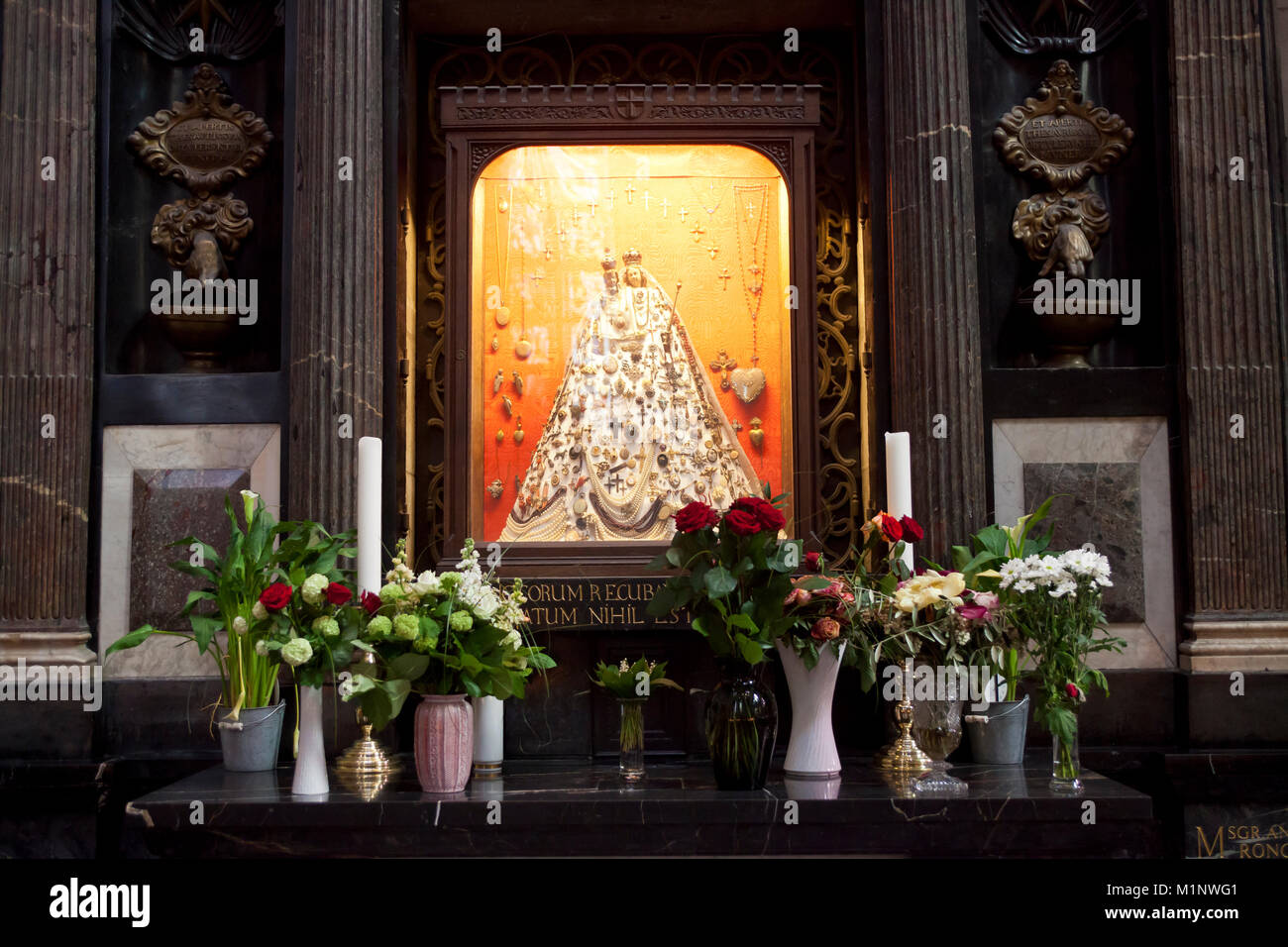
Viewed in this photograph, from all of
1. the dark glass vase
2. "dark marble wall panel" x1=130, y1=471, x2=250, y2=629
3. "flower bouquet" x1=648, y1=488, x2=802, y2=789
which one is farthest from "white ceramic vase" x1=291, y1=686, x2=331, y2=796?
"dark marble wall panel" x1=130, y1=471, x2=250, y2=629

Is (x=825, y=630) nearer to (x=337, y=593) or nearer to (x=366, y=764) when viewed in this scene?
(x=337, y=593)

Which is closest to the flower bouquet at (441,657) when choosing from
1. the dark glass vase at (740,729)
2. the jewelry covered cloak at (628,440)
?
the dark glass vase at (740,729)

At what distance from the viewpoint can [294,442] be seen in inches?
193

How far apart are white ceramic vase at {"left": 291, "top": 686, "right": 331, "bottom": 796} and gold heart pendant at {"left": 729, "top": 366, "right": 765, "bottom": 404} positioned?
7.73 feet

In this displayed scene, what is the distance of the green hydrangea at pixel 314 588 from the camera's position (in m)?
3.59

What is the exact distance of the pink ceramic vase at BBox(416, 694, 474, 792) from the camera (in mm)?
3623

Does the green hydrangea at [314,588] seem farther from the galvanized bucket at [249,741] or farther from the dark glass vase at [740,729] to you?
the dark glass vase at [740,729]

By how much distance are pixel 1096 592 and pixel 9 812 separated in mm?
3981

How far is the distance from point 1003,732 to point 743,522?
1.40 m

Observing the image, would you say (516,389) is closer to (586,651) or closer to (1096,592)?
(586,651)

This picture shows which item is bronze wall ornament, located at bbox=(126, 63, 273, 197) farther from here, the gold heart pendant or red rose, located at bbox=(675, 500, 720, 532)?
red rose, located at bbox=(675, 500, 720, 532)
